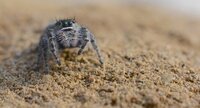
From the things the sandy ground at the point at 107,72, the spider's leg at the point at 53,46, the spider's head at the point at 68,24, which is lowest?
the sandy ground at the point at 107,72

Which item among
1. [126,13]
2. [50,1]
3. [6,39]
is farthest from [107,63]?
[50,1]

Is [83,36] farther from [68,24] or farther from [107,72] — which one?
[107,72]

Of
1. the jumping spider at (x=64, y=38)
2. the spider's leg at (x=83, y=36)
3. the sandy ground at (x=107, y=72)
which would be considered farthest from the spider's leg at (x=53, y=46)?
the spider's leg at (x=83, y=36)

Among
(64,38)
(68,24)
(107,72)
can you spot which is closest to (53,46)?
(64,38)

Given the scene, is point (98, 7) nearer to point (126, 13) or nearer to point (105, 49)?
point (126, 13)

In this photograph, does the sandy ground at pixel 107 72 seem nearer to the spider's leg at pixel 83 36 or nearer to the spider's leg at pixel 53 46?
the spider's leg at pixel 53 46

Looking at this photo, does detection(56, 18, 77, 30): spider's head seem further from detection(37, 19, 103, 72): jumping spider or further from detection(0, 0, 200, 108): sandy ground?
detection(0, 0, 200, 108): sandy ground
